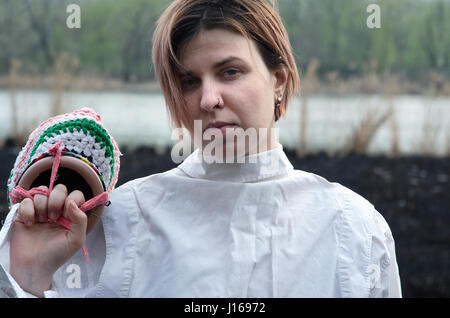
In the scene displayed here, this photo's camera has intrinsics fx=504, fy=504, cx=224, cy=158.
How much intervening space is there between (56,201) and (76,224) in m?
0.06

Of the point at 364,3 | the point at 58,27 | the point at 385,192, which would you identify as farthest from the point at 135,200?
the point at 58,27

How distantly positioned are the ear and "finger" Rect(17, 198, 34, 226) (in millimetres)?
600

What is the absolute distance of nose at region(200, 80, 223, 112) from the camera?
3.31 feet

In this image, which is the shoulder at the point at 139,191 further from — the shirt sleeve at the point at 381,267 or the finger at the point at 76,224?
the shirt sleeve at the point at 381,267

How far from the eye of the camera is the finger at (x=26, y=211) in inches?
37.7

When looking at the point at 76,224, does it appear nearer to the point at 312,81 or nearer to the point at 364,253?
the point at 364,253

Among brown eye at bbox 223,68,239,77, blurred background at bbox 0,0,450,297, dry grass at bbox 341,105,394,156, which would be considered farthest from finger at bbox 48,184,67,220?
dry grass at bbox 341,105,394,156

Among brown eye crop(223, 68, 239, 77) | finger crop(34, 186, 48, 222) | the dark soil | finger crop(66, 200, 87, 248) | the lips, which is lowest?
the dark soil

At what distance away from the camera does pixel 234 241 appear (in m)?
1.05

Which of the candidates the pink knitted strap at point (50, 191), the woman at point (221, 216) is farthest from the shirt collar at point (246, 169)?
the pink knitted strap at point (50, 191)

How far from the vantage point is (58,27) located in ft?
14.4

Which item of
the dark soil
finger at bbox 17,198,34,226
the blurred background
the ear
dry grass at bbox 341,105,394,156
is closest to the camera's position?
finger at bbox 17,198,34,226

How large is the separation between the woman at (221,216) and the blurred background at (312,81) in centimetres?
→ 287
